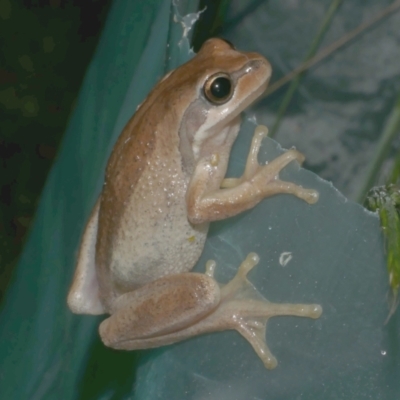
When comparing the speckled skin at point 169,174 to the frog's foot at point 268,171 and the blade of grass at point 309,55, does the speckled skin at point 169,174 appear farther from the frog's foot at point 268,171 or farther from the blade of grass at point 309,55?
the blade of grass at point 309,55

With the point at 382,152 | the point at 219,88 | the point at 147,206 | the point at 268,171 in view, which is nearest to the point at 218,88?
the point at 219,88

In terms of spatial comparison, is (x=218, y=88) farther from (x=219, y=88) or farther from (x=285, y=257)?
(x=285, y=257)

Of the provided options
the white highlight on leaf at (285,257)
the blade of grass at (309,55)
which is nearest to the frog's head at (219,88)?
the white highlight on leaf at (285,257)

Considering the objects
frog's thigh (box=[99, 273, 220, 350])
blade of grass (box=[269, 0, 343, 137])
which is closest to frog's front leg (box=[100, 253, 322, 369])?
frog's thigh (box=[99, 273, 220, 350])

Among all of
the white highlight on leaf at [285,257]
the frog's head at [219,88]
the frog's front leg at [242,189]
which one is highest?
the frog's head at [219,88]

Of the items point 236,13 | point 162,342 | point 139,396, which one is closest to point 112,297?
point 162,342

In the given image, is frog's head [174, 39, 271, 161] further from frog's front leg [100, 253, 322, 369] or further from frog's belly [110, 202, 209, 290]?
frog's front leg [100, 253, 322, 369]

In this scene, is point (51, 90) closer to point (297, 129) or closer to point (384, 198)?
point (297, 129)
